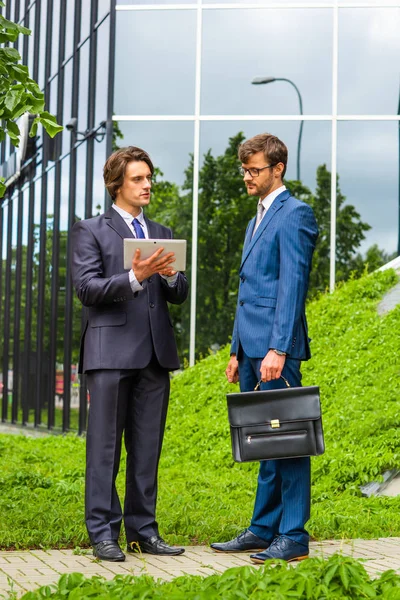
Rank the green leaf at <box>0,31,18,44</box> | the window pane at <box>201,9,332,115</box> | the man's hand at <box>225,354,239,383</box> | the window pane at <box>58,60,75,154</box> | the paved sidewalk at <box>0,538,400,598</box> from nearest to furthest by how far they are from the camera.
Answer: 1. the paved sidewalk at <box>0,538,400,598</box>
2. the man's hand at <box>225,354,239,383</box>
3. the green leaf at <box>0,31,18,44</box>
4. the window pane at <box>201,9,332,115</box>
5. the window pane at <box>58,60,75,154</box>

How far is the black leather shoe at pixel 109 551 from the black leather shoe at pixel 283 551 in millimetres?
702

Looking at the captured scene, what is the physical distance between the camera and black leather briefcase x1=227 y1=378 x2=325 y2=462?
17.5ft

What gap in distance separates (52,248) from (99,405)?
46.1 feet

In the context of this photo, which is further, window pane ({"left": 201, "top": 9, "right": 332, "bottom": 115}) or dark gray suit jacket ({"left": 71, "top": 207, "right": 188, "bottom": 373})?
window pane ({"left": 201, "top": 9, "right": 332, "bottom": 115})

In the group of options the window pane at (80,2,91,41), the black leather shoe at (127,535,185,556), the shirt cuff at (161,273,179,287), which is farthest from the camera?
the window pane at (80,2,91,41)

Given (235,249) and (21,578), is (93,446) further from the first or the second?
(235,249)

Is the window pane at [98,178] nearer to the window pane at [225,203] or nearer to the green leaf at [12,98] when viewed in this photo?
the window pane at [225,203]

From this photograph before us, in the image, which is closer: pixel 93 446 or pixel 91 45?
pixel 93 446

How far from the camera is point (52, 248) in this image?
1944cm

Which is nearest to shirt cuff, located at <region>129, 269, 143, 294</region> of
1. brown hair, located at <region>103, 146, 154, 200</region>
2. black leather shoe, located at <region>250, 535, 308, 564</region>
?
brown hair, located at <region>103, 146, 154, 200</region>

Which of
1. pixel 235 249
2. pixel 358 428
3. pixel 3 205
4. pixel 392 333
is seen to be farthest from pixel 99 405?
pixel 3 205

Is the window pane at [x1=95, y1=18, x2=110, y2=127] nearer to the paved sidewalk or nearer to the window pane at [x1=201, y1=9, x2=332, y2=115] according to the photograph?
the window pane at [x1=201, y1=9, x2=332, y2=115]

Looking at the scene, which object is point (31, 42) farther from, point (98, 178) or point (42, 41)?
point (98, 178)

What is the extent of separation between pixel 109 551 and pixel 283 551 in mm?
921
